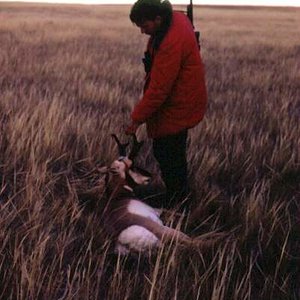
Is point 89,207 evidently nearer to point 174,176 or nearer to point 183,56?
point 174,176

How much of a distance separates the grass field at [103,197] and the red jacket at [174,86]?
1.80 ft

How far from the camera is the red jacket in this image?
2.76m

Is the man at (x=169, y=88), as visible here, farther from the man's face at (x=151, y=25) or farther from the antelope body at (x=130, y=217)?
the antelope body at (x=130, y=217)

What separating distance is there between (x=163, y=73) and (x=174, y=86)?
187 millimetres

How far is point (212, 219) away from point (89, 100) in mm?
3483

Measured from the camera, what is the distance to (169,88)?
2807 millimetres

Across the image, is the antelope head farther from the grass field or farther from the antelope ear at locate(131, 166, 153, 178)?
the grass field

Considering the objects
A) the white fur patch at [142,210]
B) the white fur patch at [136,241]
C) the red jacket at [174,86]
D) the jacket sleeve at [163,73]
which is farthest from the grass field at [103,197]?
the jacket sleeve at [163,73]

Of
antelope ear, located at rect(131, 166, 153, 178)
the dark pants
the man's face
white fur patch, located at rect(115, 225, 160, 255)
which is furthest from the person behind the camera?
the dark pants

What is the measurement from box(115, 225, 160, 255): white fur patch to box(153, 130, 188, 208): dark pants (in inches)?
30.1

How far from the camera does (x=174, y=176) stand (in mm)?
3193

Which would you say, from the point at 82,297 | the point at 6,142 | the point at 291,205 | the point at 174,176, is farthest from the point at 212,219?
the point at 6,142

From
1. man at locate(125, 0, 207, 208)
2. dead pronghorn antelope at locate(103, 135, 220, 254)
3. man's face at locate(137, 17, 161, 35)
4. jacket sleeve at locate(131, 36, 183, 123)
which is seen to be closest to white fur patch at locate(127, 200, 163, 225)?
dead pronghorn antelope at locate(103, 135, 220, 254)

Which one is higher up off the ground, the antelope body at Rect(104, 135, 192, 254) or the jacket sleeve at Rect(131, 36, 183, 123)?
the jacket sleeve at Rect(131, 36, 183, 123)
